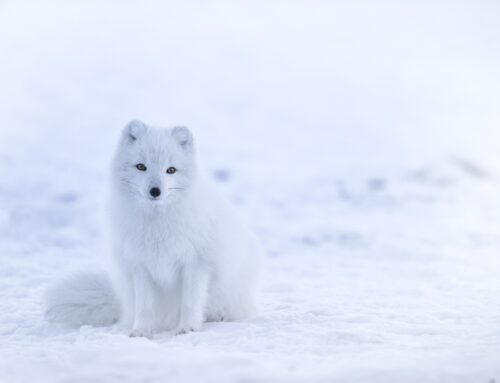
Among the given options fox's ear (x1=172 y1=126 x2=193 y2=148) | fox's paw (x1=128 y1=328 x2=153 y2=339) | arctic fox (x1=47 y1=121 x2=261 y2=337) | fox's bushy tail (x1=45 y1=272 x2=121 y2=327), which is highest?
fox's ear (x1=172 y1=126 x2=193 y2=148)

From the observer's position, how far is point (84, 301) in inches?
150

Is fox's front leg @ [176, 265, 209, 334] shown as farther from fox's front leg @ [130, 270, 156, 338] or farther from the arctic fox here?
fox's front leg @ [130, 270, 156, 338]

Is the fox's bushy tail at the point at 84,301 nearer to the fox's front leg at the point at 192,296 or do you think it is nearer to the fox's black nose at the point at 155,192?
the fox's front leg at the point at 192,296

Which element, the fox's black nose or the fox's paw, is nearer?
the fox's black nose

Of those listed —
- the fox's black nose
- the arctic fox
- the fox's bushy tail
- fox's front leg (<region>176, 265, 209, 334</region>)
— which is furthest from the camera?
the fox's bushy tail

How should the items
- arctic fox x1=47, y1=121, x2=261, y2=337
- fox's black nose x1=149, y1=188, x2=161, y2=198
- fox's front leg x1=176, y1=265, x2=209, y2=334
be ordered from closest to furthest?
fox's black nose x1=149, y1=188, x2=161, y2=198
arctic fox x1=47, y1=121, x2=261, y2=337
fox's front leg x1=176, y1=265, x2=209, y2=334

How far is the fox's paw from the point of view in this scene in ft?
11.3

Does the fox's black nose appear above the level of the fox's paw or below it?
above

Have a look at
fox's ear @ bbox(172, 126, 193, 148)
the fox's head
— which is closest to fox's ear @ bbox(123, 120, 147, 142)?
the fox's head

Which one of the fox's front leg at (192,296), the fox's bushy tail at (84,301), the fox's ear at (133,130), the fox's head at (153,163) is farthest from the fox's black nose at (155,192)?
the fox's bushy tail at (84,301)

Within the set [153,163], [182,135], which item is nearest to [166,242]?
[153,163]

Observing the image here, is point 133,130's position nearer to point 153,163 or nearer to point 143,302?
point 153,163

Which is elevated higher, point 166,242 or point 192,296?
point 166,242

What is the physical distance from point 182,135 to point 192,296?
0.87 meters
